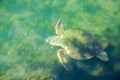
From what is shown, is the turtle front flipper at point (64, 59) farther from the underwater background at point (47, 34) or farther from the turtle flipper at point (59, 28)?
the turtle flipper at point (59, 28)

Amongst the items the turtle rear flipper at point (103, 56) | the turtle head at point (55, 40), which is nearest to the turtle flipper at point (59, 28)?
the turtle head at point (55, 40)

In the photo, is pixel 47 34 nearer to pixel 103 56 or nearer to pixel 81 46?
pixel 81 46

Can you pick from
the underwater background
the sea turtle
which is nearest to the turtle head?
the sea turtle

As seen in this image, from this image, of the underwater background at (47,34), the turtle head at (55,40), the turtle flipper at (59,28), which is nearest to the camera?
the underwater background at (47,34)

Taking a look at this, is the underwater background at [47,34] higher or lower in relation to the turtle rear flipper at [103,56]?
higher

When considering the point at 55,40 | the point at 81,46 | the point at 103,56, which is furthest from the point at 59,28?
the point at 103,56
